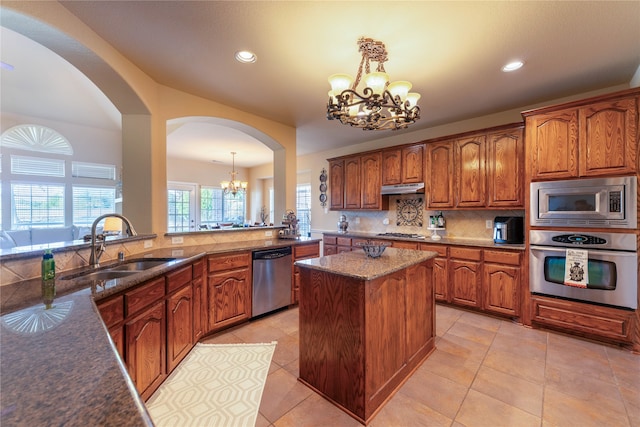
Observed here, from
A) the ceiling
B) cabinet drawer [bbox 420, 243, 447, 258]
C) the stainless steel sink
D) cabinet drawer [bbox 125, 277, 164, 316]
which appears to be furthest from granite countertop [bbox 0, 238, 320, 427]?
cabinet drawer [bbox 420, 243, 447, 258]

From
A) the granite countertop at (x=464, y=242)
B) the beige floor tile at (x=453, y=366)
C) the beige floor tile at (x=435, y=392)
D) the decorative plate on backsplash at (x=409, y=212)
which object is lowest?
the beige floor tile at (x=435, y=392)

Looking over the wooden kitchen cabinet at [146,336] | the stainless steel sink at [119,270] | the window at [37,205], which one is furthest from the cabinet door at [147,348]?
the window at [37,205]

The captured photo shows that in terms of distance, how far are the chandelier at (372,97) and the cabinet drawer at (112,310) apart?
1862mm

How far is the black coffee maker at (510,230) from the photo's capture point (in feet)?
10.7

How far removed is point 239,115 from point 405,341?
3.26m

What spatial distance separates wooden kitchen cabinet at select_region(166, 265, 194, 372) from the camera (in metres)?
2.02

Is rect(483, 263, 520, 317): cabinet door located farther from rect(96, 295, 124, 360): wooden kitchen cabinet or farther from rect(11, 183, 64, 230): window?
rect(11, 183, 64, 230): window

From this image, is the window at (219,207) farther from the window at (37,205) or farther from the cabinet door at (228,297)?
the cabinet door at (228,297)

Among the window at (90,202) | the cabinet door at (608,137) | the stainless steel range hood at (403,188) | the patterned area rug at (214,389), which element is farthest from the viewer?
the window at (90,202)

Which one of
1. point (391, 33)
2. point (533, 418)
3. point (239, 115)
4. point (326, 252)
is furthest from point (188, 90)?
point (533, 418)

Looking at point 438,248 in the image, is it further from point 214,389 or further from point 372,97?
point 214,389

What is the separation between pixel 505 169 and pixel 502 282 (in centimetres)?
139

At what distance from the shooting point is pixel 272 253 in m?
3.18

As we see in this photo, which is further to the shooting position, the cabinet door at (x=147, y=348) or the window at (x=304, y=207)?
the window at (x=304, y=207)
